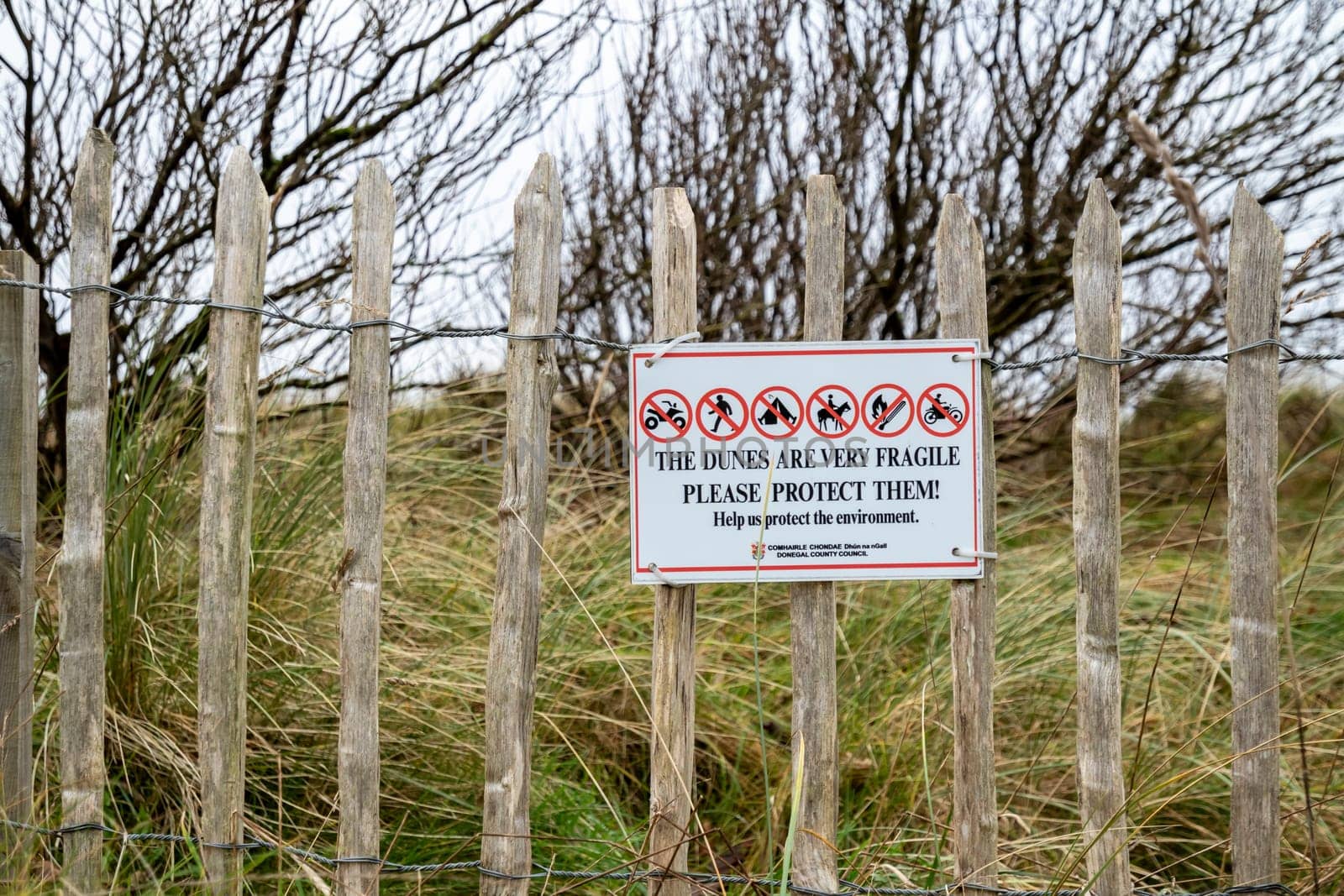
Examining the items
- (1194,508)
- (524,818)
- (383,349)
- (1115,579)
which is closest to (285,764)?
(524,818)

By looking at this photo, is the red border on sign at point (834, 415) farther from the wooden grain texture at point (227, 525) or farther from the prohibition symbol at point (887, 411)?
the wooden grain texture at point (227, 525)

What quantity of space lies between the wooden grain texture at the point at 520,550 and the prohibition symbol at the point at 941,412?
2.40 feet

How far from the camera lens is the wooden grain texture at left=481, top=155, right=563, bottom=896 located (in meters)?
1.99

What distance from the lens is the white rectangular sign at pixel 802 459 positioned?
202 centimetres

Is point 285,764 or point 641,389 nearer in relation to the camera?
point 641,389

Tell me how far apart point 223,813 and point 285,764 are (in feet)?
1.33

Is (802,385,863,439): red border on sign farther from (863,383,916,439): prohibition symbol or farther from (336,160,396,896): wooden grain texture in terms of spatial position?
(336,160,396,896): wooden grain texture

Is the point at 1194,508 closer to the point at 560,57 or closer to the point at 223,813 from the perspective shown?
the point at 560,57

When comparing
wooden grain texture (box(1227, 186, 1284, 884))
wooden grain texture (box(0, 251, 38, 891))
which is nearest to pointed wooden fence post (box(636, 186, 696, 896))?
wooden grain texture (box(1227, 186, 1284, 884))

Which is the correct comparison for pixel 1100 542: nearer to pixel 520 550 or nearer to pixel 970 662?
pixel 970 662

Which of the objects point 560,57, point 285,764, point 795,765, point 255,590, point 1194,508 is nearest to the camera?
point 795,765

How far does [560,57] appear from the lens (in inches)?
166

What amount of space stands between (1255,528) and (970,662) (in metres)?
0.60

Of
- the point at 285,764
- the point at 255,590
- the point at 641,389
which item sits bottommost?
the point at 285,764
